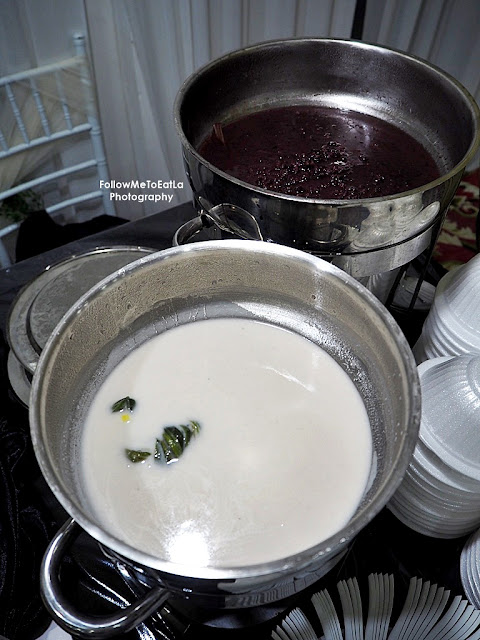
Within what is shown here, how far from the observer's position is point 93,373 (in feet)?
2.40

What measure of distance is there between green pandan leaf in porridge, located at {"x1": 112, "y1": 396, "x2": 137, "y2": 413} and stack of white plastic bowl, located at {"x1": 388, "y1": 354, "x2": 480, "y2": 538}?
359 millimetres

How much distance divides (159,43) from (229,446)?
53.3 inches

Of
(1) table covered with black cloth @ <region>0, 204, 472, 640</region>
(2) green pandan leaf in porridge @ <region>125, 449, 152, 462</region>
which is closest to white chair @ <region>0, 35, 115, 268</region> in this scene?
(1) table covered with black cloth @ <region>0, 204, 472, 640</region>

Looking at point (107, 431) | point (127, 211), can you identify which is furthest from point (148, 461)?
point (127, 211)

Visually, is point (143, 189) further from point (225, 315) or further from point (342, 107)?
point (225, 315)

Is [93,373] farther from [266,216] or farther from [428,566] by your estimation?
[428,566]

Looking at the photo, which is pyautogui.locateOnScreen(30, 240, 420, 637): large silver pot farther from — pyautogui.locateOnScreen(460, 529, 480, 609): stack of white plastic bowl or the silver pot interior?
pyautogui.locateOnScreen(460, 529, 480, 609): stack of white plastic bowl

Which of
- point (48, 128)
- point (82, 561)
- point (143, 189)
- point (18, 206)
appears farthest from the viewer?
point (143, 189)

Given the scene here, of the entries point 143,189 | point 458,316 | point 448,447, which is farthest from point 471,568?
point 143,189

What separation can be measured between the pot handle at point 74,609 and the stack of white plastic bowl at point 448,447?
34 cm

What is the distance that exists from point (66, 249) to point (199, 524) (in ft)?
2.38

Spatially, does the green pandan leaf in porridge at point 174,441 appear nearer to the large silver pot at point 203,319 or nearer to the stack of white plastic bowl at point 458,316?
the large silver pot at point 203,319

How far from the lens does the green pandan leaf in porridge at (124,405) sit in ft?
2.36

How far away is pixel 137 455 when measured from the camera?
67 centimetres
